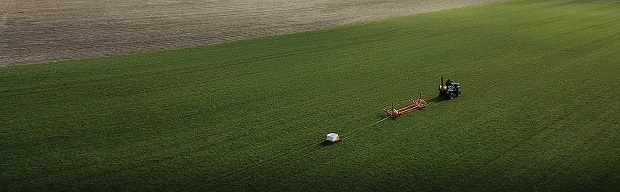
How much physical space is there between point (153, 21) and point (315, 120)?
2055cm

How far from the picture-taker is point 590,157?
13047 millimetres

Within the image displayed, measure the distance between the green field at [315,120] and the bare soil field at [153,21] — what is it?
109 inches

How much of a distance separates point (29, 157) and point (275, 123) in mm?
6155

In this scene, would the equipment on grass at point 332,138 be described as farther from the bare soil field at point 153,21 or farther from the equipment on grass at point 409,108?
the bare soil field at point 153,21

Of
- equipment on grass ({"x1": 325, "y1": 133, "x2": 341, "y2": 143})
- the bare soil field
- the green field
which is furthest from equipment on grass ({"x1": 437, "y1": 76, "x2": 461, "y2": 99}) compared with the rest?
the bare soil field

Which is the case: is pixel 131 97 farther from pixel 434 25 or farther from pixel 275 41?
pixel 434 25

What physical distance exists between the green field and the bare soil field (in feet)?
9.10

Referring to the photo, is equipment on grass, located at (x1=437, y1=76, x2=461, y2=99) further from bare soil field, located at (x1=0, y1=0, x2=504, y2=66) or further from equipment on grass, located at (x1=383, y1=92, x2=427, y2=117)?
bare soil field, located at (x1=0, y1=0, x2=504, y2=66)

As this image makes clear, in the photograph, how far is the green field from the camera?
12219mm

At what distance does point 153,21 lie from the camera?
33.1 metres

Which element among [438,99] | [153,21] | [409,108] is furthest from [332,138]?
[153,21]

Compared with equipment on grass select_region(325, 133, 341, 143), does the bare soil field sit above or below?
above

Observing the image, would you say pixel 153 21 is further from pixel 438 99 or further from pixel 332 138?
pixel 332 138

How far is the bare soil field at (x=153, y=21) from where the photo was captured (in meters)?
25.9
